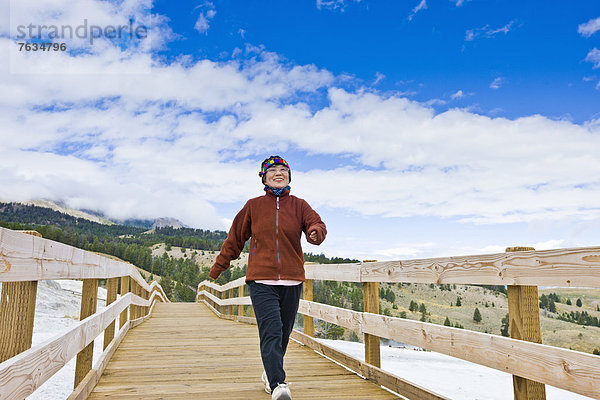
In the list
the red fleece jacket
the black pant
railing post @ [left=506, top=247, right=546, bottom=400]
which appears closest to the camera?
railing post @ [left=506, top=247, right=546, bottom=400]

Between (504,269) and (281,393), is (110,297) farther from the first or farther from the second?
(504,269)

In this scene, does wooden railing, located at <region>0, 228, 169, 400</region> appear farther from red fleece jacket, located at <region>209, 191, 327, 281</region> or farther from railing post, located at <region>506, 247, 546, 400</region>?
railing post, located at <region>506, 247, 546, 400</region>

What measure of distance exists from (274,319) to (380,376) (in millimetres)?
1005

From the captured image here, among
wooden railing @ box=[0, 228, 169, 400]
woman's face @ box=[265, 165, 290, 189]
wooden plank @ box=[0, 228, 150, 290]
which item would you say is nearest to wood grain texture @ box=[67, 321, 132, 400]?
wooden railing @ box=[0, 228, 169, 400]

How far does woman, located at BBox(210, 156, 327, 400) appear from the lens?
11.0 ft

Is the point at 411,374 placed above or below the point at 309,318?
below

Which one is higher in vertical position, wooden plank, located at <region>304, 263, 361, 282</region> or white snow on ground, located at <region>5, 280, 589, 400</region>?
wooden plank, located at <region>304, 263, 361, 282</region>

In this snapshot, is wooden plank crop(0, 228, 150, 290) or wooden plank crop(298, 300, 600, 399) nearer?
wooden plank crop(0, 228, 150, 290)

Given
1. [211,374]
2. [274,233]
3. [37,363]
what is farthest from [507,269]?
[211,374]

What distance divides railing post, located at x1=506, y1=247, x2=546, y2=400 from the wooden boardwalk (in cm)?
115

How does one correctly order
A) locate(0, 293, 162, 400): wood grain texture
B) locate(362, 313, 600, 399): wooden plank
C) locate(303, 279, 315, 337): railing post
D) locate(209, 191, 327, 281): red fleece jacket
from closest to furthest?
locate(0, 293, 162, 400): wood grain texture, locate(362, 313, 600, 399): wooden plank, locate(209, 191, 327, 281): red fleece jacket, locate(303, 279, 315, 337): railing post

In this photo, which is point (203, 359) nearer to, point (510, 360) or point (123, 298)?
point (123, 298)

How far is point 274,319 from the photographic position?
337 cm

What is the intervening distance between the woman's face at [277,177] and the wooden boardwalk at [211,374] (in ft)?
5.47
